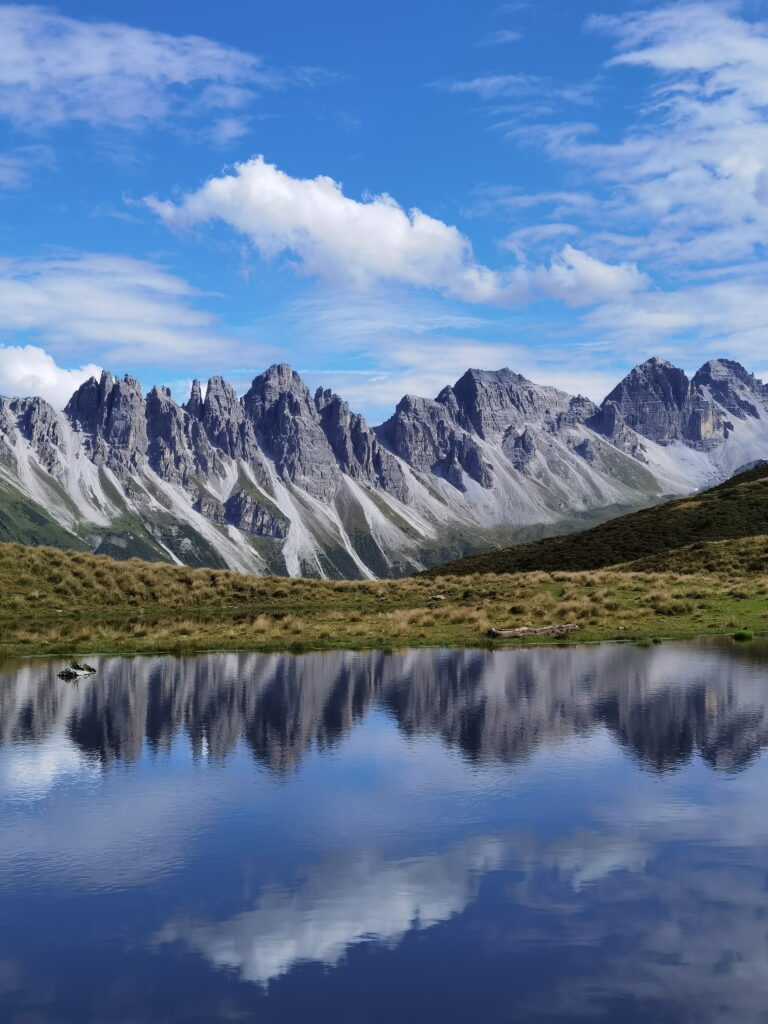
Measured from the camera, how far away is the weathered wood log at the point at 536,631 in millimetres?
44906

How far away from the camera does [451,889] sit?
13281 millimetres

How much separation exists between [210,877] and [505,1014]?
5.39 meters

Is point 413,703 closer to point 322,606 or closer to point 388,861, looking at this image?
point 388,861

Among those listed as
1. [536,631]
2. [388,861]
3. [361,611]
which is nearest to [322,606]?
[361,611]

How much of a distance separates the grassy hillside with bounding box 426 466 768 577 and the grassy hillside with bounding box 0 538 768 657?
13.3 m

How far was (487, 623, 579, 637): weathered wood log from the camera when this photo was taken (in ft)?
147

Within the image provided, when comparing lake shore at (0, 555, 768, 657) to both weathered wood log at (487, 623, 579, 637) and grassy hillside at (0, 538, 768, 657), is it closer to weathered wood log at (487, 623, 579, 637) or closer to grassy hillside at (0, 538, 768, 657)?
grassy hillside at (0, 538, 768, 657)

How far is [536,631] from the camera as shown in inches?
1795

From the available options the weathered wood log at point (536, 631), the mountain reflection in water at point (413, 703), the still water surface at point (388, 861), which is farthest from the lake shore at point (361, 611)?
the still water surface at point (388, 861)

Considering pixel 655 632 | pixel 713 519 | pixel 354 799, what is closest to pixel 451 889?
pixel 354 799

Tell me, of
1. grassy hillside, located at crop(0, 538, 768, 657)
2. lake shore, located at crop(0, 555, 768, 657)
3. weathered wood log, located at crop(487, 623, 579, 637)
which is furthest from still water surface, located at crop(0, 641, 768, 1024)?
weathered wood log, located at crop(487, 623, 579, 637)

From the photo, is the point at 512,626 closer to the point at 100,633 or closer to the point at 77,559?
the point at 100,633

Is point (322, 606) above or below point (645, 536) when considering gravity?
below

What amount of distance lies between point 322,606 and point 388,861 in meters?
44.6
